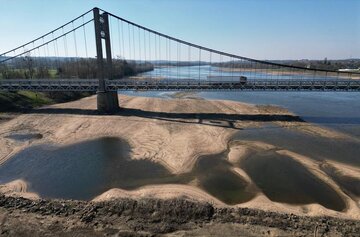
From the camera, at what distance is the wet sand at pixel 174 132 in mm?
18891

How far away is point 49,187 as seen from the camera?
2038 cm

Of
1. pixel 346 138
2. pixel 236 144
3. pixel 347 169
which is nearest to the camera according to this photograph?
pixel 347 169

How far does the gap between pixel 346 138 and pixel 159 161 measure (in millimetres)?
22454

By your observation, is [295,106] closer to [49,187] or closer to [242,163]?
[242,163]

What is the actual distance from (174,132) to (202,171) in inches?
457

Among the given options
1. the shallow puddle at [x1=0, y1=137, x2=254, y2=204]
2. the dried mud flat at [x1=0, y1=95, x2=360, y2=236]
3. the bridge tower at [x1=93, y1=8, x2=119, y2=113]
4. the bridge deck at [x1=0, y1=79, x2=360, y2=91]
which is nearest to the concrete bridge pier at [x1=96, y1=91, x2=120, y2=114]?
the bridge tower at [x1=93, y1=8, x2=119, y2=113]

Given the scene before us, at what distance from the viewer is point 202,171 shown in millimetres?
22609

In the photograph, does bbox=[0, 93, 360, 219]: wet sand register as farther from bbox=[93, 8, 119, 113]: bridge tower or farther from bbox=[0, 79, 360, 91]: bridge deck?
bbox=[0, 79, 360, 91]: bridge deck

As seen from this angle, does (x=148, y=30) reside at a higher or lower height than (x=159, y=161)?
higher

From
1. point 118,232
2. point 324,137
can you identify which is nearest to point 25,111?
point 118,232

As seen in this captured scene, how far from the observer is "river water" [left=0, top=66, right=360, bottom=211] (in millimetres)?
19281

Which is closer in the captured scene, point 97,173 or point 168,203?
point 168,203

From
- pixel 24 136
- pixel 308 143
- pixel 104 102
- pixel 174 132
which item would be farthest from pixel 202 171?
pixel 104 102

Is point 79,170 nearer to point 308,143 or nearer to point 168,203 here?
point 168,203
